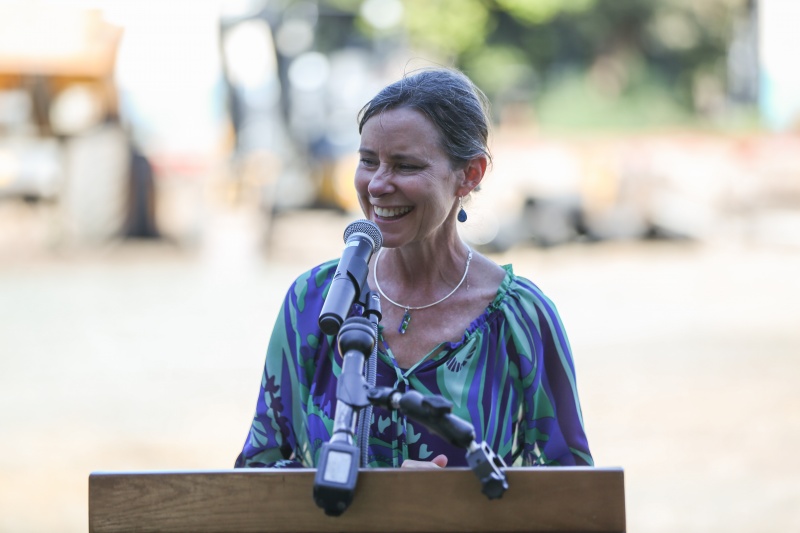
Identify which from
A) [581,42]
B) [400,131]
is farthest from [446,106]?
[581,42]

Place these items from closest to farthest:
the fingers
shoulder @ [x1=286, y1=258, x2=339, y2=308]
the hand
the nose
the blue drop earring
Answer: the hand → the fingers → the nose → shoulder @ [x1=286, y1=258, x2=339, y2=308] → the blue drop earring

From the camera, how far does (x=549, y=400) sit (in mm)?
2629

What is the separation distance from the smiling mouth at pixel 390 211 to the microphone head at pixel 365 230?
0.97 feet

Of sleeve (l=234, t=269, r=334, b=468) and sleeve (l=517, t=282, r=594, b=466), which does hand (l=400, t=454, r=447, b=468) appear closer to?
sleeve (l=517, t=282, r=594, b=466)

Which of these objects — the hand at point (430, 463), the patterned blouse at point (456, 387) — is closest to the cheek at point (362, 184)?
the patterned blouse at point (456, 387)

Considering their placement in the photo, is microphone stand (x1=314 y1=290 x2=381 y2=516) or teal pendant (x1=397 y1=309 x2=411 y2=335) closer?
microphone stand (x1=314 y1=290 x2=381 y2=516)

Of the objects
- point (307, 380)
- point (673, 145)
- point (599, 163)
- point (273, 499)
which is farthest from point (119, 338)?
point (673, 145)

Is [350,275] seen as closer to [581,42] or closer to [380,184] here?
[380,184]

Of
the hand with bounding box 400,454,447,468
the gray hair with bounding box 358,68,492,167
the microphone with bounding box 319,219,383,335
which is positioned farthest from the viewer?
the gray hair with bounding box 358,68,492,167

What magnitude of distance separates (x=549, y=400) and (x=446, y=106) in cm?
78

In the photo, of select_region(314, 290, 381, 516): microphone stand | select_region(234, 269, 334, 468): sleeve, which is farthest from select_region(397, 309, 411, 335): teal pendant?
select_region(314, 290, 381, 516): microphone stand

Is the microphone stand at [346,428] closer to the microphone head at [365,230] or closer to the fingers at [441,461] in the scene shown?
the microphone head at [365,230]

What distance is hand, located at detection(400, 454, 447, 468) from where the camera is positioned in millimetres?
2174

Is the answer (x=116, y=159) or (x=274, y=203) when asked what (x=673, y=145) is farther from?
(x=116, y=159)
